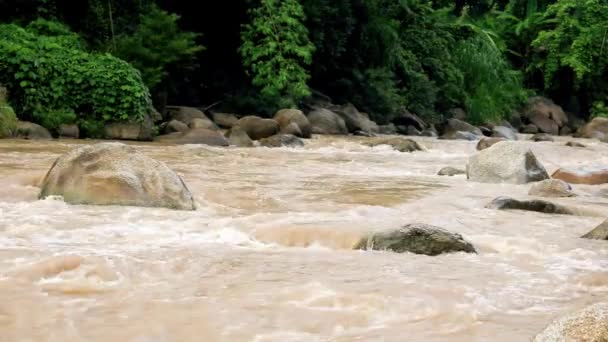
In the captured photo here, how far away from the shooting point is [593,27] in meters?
28.1

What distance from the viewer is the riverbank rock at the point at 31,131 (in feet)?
41.1

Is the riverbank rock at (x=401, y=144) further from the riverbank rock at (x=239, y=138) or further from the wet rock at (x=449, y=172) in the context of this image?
the wet rock at (x=449, y=172)

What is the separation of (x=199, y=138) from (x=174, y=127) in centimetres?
156

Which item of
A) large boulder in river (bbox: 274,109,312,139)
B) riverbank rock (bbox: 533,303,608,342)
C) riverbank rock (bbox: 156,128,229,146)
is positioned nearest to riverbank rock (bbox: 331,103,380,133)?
large boulder in river (bbox: 274,109,312,139)

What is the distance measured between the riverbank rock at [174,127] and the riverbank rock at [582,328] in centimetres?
1277

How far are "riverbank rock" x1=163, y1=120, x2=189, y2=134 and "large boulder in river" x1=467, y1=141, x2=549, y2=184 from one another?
7.00 meters

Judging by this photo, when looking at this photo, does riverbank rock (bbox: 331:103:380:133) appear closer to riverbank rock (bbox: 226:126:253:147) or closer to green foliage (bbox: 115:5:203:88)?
green foliage (bbox: 115:5:203:88)

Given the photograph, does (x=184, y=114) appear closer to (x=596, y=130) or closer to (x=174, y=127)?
(x=174, y=127)

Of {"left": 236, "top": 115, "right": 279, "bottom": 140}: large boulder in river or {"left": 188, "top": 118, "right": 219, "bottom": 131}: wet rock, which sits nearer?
{"left": 188, "top": 118, "right": 219, "bottom": 131}: wet rock

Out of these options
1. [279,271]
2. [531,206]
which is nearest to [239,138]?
[531,206]

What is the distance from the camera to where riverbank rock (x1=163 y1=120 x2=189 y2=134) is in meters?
15.0

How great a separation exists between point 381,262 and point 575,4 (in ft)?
88.0

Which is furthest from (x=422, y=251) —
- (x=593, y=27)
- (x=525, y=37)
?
(x=525, y=37)

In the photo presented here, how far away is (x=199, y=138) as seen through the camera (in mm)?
13672
